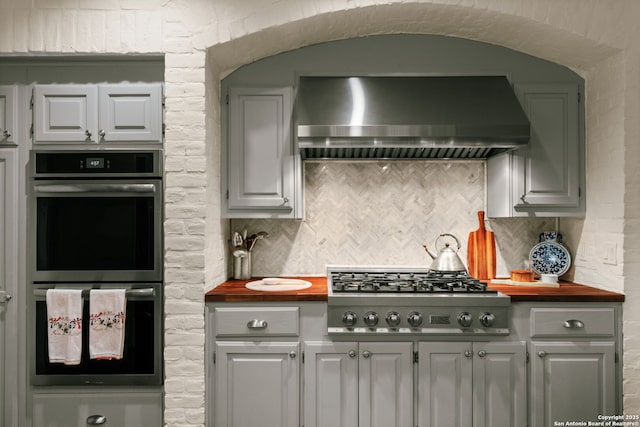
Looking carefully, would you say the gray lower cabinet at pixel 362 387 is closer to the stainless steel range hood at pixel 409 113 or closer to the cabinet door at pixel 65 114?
the stainless steel range hood at pixel 409 113

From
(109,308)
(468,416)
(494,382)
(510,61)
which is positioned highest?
(510,61)

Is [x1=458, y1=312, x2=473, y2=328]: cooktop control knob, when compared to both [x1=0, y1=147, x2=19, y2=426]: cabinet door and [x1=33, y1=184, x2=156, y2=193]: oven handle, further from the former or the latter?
[x1=0, y1=147, x2=19, y2=426]: cabinet door

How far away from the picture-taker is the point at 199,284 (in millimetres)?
2363

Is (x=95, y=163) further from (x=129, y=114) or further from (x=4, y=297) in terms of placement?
(x=4, y=297)

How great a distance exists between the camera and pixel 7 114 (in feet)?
7.77

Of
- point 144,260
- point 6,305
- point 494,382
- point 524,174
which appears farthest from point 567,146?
point 6,305

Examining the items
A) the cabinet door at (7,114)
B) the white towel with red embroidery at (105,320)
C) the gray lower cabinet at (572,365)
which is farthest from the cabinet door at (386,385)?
the cabinet door at (7,114)

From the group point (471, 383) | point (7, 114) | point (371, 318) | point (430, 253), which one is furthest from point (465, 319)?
point (7, 114)

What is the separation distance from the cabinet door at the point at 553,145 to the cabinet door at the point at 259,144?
4.89ft

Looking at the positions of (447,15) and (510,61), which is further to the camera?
(510,61)

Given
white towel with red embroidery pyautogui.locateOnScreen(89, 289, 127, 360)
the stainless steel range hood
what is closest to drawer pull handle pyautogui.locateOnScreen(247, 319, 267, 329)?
white towel with red embroidery pyautogui.locateOnScreen(89, 289, 127, 360)

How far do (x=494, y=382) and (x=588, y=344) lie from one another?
557 millimetres

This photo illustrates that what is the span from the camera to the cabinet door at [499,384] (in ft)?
7.65

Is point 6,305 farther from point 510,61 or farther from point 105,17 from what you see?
point 510,61
